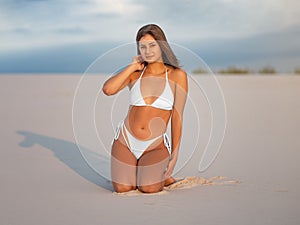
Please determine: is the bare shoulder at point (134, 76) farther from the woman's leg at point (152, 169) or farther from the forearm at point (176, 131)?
the woman's leg at point (152, 169)

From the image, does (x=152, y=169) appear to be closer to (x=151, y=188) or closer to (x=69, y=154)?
(x=151, y=188)

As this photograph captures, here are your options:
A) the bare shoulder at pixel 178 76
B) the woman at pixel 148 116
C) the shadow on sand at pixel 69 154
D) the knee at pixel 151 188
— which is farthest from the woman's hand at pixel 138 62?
the shadow on sand at pixel 69 154

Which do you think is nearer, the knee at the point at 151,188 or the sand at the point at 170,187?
the sand at the point at 170,187

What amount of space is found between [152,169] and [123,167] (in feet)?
0.80

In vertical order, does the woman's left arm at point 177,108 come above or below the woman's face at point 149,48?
below

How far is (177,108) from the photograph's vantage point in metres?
4.27

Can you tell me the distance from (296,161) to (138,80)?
2127 millimetres

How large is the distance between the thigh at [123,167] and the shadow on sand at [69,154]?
21 cm

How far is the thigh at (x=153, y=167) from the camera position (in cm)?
409

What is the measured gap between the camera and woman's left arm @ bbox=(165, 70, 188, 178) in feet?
13.9

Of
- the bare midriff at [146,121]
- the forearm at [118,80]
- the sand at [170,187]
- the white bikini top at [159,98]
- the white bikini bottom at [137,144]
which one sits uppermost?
the forearm at [118,80]

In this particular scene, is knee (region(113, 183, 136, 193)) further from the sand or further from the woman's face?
the woman's face

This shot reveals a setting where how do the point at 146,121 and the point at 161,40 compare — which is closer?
the point at 161,40

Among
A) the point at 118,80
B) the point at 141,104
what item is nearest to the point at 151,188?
the point at 141,104
